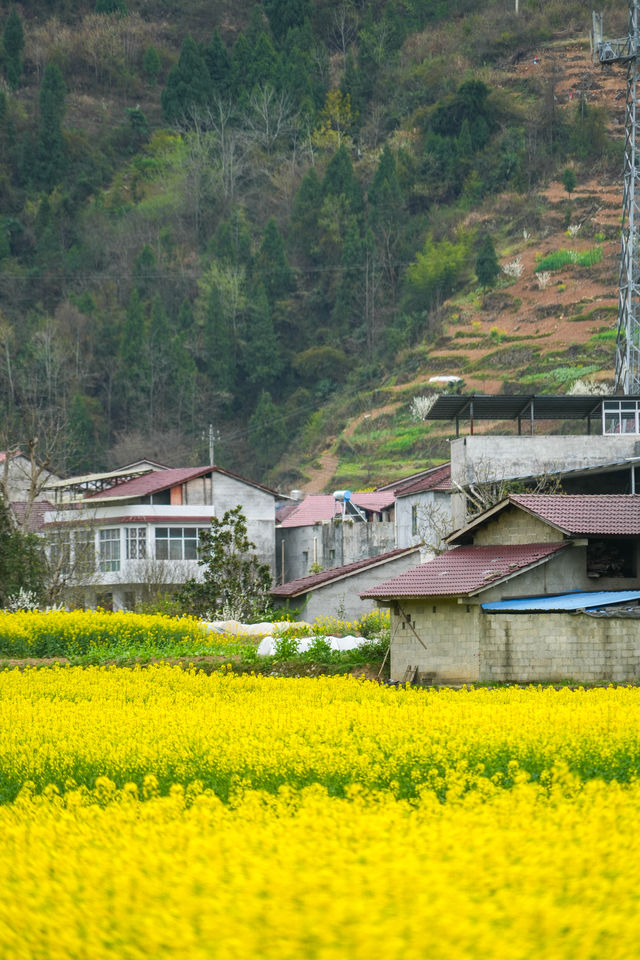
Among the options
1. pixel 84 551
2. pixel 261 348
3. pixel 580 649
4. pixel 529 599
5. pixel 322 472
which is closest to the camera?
pixel 580 649

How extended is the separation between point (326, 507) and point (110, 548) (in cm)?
861

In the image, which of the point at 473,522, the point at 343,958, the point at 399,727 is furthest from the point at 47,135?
the point at 343,958

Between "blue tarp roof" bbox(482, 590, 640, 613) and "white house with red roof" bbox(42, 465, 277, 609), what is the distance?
81.5ft

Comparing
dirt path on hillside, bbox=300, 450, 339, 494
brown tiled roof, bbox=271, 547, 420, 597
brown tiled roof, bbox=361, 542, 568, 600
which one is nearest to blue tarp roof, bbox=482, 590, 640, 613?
brown tiled roof, bbox=361, 542, 568, 600

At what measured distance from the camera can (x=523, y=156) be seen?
10381 centimetres

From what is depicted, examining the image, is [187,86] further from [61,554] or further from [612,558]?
[612,558]

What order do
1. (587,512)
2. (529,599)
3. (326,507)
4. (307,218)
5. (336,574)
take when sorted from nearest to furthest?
(529,599)
(587,512)
(336,574)
(326,507)
(307,218)

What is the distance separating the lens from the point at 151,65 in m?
140

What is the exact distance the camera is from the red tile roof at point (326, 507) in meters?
54.1

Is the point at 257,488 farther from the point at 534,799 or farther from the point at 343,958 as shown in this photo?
the point at 343,958

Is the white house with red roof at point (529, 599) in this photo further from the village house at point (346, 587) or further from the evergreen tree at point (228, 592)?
the evergreen tree at point (228, 592)

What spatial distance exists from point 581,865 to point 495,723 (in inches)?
285

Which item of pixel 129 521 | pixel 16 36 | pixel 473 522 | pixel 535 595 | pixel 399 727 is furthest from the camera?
pixel 16 36

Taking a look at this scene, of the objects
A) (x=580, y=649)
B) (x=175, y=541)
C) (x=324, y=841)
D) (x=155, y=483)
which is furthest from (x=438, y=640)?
(x=155, y=483)
